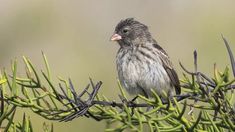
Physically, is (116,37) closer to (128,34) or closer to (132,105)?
(128,34)

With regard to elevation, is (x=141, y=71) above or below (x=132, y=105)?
below

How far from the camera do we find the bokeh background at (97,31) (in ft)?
52.7

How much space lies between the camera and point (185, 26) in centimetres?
2061

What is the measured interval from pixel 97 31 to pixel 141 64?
15513 mm

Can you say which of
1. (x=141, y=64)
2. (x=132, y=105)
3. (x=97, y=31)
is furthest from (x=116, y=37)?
(x=97, y=31)

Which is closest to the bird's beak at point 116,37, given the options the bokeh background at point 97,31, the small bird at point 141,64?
the small bird at point 141,64

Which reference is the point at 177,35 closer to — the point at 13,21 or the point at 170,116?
the point at 13,21

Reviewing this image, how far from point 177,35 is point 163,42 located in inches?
45.1

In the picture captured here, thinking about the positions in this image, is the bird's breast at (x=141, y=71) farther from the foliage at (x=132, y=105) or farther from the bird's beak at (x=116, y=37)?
the foliage at (x=132, y=105)

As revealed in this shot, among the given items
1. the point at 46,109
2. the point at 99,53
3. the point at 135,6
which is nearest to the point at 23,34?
the point at 99,53

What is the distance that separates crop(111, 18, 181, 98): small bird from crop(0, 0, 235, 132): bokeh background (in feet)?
18.8

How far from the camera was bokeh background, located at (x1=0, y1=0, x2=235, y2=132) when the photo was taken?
16.1m

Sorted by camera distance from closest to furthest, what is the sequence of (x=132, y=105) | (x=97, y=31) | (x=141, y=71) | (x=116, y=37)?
(x=132, y=105), (x=141, y=71), (x=116, y=37), (x=97, y=31)

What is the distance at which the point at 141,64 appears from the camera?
6027 millimetres
